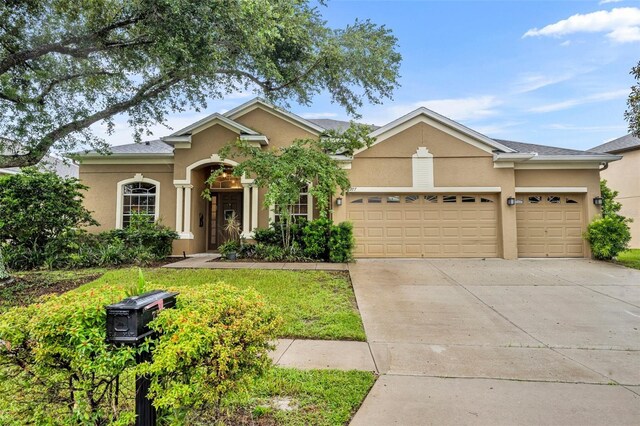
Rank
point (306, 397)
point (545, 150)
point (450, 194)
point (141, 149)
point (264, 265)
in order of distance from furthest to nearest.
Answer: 1. point (141, 149)
2. point (545, 150)
3. point (450, 194)
4. point (264, 265)
5. point (306, 397)

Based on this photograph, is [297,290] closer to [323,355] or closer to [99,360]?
[323,355]

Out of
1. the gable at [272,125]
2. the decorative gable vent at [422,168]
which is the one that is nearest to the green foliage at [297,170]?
the decorative gable vent at [422,168]

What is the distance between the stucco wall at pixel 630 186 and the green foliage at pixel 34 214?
25.8 metres

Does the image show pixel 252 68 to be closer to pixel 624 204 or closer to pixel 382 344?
pixel 382 344

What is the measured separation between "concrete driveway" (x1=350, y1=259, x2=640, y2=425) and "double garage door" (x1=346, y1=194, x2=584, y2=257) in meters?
2.86

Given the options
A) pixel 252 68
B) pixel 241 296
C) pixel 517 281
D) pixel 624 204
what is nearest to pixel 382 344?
pixel 241 296

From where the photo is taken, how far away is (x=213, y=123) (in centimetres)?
1248

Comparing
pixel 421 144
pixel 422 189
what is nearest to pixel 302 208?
pixel 422 189

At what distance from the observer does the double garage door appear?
1175cm

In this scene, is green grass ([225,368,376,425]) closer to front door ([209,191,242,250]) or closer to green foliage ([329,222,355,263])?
green foliage ([329,222,355,263])

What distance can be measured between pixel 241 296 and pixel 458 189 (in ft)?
36.4

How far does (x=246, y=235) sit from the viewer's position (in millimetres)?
12102

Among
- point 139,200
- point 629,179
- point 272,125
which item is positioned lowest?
point 139,200

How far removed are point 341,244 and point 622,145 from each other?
1909 centimetres
